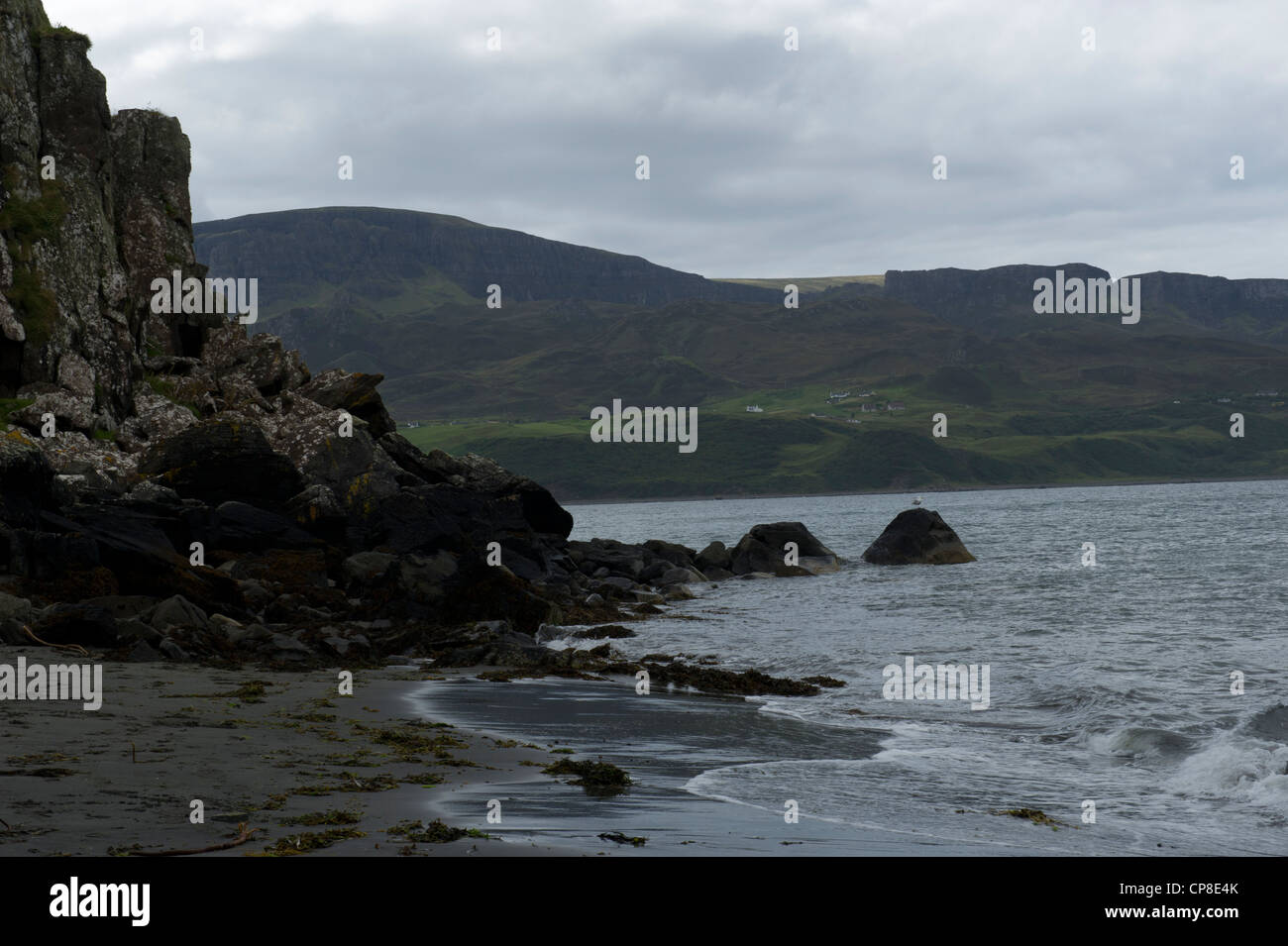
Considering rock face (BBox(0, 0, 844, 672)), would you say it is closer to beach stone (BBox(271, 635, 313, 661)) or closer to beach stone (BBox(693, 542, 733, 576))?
beach stone (BBox(271, 635, 313, 661))

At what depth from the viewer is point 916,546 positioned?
57.1 metres

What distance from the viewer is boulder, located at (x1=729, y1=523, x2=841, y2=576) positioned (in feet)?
172

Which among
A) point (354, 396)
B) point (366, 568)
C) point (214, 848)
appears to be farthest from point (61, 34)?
point (214, 848)

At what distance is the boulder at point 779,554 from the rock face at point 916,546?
3.09 m

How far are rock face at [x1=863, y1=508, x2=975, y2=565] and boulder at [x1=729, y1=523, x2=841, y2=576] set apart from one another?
3085 millimetres

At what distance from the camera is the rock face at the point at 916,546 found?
5672cm

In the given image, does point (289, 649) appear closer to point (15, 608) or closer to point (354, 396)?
point (15, 608)

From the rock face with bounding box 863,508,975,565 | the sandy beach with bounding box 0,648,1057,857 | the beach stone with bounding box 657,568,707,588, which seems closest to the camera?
the sandy beach with bounding box 0,648,1057,857

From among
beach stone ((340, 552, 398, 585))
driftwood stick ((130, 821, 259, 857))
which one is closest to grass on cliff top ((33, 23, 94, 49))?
beach stone ((340, 552, 398, 585))

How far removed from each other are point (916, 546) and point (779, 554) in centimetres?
867

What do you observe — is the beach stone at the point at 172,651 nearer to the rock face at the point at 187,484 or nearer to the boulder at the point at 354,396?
the rock face at the point at 187,484

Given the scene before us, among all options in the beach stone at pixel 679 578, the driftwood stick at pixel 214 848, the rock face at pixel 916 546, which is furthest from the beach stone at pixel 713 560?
the driftwood stick at pixel 214 848
